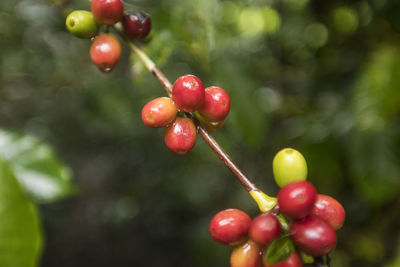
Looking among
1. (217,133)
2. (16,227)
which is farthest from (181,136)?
(217,133)

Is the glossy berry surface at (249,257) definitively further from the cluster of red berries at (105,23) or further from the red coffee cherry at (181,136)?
the cluster of red berries at (105,23)

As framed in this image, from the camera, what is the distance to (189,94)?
0.48 metres

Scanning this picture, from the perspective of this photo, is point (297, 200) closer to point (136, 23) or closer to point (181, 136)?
point (181, 136)

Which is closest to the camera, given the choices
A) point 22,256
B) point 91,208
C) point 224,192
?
point 22,256

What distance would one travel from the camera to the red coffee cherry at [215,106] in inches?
19.9

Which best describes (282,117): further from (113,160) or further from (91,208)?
(91,208)

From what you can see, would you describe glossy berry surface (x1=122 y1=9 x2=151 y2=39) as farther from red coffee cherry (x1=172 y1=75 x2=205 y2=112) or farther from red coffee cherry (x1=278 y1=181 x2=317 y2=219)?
red coffee cherry (x1=278 y1=181 x2=317 y2=219)

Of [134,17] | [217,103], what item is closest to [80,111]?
[134,17]

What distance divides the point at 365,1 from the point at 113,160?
8.67 feet

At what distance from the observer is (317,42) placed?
5.63ft

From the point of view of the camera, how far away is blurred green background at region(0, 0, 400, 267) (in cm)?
108

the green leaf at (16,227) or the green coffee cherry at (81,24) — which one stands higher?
the green coffee cherry at (81,24)

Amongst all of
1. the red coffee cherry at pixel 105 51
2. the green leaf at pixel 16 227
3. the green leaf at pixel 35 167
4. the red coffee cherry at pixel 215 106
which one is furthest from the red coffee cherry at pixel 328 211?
the green leaf at pixel 35 167

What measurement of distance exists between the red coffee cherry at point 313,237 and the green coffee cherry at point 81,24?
1.47 feet
